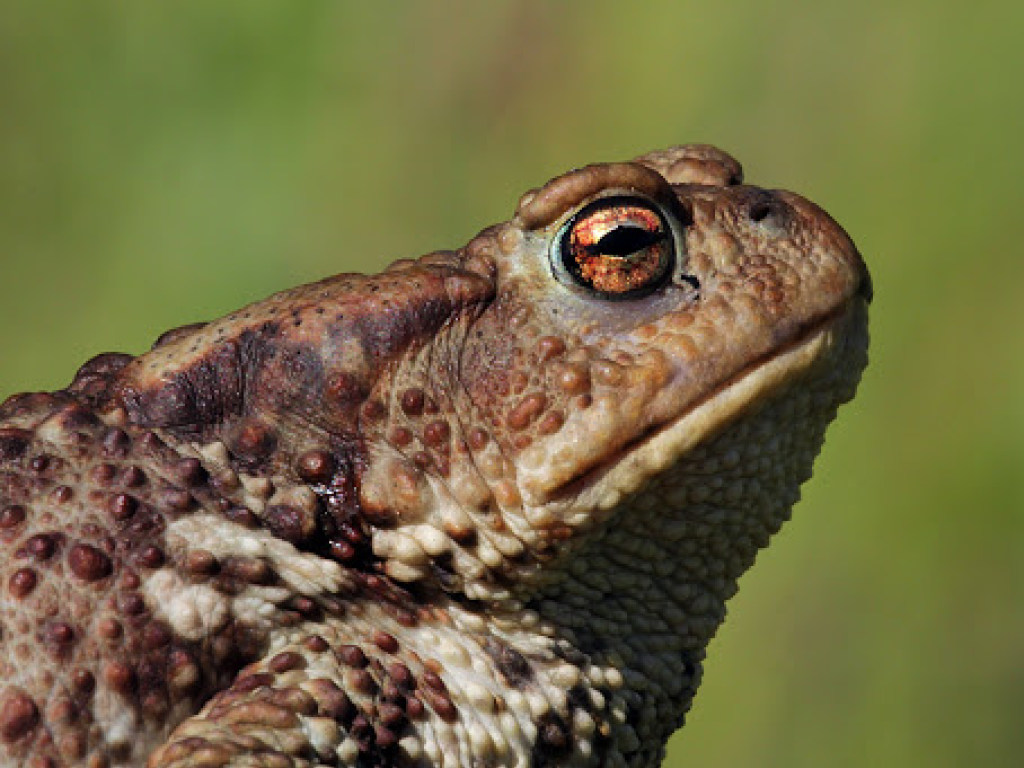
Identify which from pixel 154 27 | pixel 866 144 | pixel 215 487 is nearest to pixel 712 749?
pixel 866 144

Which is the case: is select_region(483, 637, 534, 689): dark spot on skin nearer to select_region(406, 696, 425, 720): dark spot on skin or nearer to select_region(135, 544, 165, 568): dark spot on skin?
select_region(406, 696, 425, 720): dark spot on skin

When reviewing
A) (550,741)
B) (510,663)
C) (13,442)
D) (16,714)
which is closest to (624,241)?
(510,663)

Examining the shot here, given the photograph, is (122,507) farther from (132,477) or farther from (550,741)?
(550,741)

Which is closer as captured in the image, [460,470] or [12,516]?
[12,516]

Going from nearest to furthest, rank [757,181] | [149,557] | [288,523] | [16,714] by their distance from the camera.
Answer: [16,714]
[149,557]
[288,523]
[757,181]

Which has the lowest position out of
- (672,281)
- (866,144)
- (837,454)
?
(672,281)

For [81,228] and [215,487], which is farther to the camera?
[81,228]

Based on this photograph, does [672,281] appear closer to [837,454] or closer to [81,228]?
[837,454]
